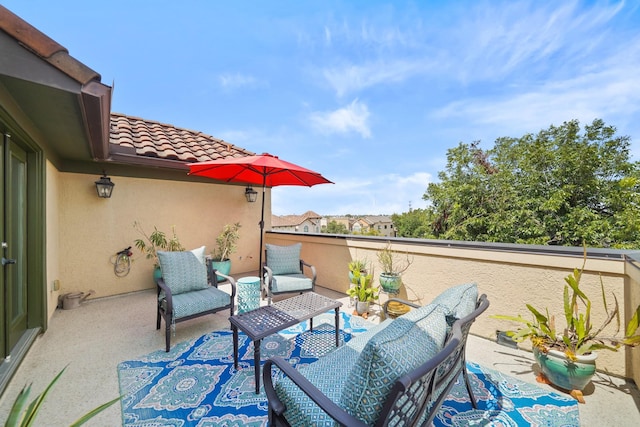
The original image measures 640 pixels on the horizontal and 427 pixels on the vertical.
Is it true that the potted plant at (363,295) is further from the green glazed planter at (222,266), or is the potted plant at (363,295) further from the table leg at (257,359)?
the green glazed planter at (222,266)

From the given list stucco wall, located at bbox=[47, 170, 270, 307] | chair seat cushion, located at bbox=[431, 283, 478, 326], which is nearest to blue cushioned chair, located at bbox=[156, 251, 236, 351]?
stucco wall, located at bbox=[47, 170, 270, 307]

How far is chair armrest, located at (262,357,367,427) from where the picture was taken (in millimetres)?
1176

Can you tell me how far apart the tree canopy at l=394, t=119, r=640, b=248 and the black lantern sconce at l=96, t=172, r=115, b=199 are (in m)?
15.8

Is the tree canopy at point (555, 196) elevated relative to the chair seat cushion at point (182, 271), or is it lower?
elevated

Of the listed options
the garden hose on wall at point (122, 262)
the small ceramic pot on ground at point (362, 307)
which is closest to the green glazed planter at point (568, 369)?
Result: the small ceramic pot on ground at point (362, 307)

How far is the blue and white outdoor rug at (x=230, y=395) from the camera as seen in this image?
2111mm

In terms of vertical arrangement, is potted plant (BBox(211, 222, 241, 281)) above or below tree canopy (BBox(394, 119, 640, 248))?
below

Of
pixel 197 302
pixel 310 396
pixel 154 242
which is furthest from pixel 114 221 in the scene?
pixel 310 396

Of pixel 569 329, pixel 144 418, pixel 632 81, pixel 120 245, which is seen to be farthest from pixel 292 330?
pixel 632 81

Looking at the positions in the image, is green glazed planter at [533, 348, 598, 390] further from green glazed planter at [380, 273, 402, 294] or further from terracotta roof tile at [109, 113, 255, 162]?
terracotta roof tile at [109, 113, 255, 162]

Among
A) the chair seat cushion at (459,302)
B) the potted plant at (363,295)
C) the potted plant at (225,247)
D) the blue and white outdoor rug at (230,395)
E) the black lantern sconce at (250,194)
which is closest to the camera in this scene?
the chair seat cushion at (459,302)

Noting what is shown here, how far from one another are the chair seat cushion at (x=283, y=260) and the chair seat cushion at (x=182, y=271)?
1229 mm

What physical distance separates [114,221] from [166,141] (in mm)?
2090

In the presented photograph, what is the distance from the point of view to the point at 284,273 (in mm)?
4848
